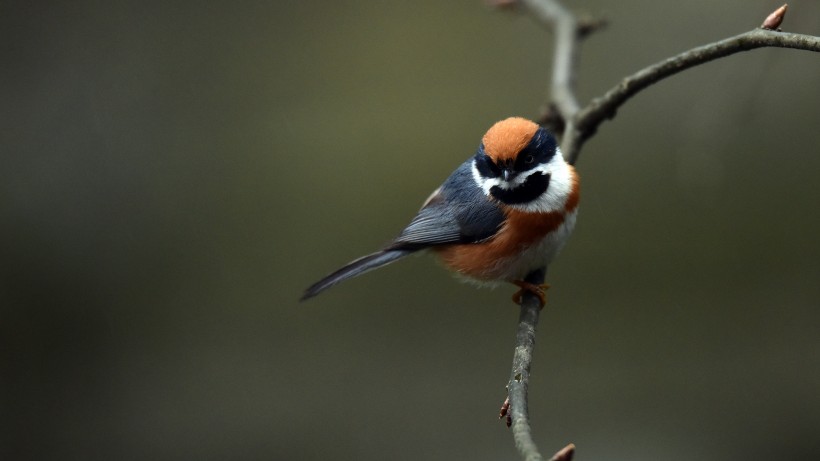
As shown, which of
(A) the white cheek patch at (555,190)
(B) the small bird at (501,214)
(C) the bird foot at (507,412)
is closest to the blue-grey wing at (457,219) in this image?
(B) the small bird at (501,214)

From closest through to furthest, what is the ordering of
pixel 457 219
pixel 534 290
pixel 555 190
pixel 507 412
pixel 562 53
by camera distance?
pixel 507 412
pixel 534 290
pixel 555 190
pixel 457 219
pixel 562 53

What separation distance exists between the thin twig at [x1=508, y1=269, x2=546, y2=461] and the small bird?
27 centimetres

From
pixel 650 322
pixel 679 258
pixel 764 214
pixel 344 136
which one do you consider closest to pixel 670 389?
pixel 650 322

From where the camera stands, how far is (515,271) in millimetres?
3059

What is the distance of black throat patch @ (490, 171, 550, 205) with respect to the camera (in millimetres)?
2936

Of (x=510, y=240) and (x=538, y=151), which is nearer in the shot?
(x=538, y=151)

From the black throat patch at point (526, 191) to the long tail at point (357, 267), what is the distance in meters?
0.42

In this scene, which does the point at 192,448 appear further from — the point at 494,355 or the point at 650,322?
the point at 650,322

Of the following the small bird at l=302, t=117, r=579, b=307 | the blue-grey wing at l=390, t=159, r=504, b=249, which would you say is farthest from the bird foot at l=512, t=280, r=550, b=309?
the blue-grey wing at l=390, t=159, r=504, b=249

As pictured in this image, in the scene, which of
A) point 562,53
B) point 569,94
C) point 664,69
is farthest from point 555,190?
point 562,53

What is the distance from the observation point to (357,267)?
9.96ft

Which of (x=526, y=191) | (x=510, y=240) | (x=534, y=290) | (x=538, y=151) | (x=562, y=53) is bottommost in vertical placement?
(x=534, y=290)

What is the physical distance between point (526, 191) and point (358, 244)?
2.08 metres

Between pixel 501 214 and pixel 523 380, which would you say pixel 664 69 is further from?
pixel 523 380
